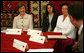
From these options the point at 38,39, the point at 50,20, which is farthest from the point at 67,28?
the point at 38,39

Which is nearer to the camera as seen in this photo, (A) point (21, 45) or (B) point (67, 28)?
(A) point (21, 45)

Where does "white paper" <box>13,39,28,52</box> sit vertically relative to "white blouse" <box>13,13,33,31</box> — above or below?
below

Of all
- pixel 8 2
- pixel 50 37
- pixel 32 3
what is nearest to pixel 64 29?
pixel 50 37

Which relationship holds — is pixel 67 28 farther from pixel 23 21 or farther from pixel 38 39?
pixel 38 39

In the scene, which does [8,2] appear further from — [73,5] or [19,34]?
[73,5]

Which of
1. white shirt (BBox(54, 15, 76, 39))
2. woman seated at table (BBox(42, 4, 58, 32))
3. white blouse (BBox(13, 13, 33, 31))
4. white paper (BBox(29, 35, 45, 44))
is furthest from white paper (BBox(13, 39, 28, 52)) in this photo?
woman seated at table (BBox(42, 4, 58, 32))

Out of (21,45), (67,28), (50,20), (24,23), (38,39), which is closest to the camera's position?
(21,45)

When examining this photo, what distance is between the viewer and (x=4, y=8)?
20.6ft

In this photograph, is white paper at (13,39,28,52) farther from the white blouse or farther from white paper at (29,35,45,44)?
the white blouse

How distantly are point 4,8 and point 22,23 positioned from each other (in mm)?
2526

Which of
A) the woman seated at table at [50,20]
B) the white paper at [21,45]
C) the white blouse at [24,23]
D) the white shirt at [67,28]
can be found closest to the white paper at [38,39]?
the white paper at [21,45]

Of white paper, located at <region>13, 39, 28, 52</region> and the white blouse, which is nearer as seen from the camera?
white paper, located at <region>13, 39, 28, 52</region>

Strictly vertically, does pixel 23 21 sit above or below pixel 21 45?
above

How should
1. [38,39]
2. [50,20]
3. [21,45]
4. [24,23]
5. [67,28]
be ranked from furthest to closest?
1. [50,20]
2. [24,23]
3. [67,28]
4. [38,39]
5. [21,45]
